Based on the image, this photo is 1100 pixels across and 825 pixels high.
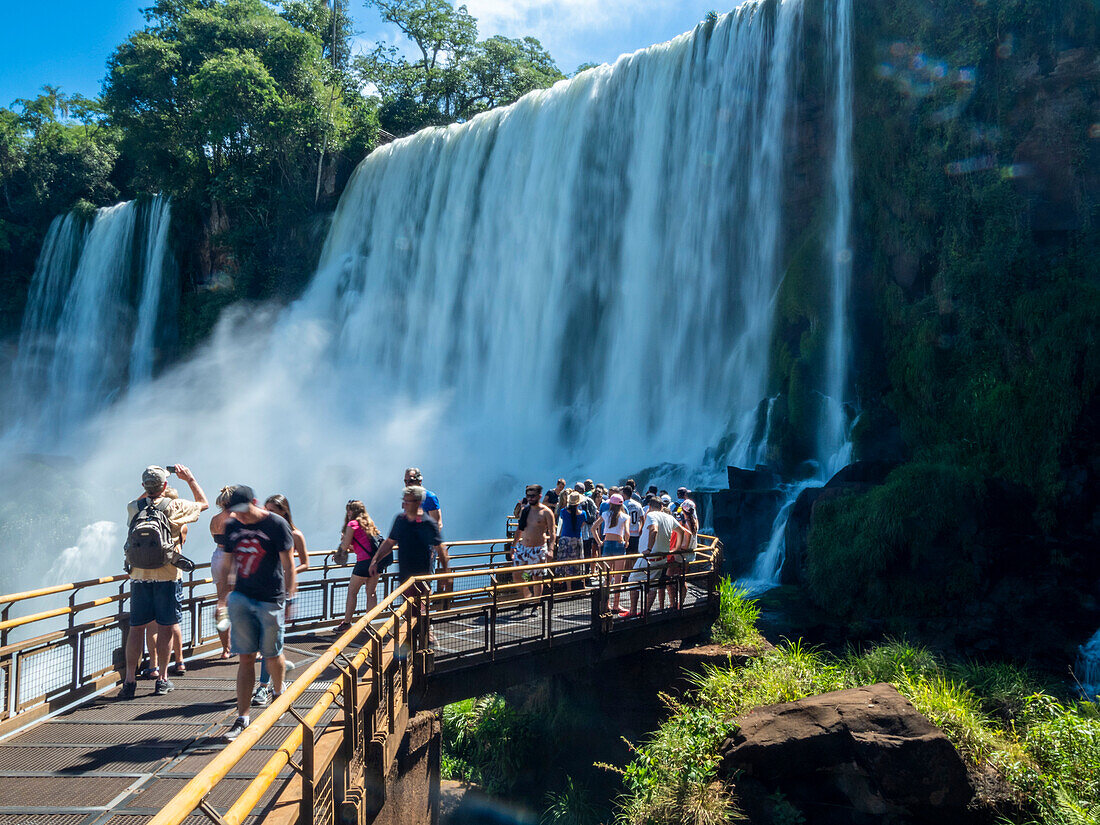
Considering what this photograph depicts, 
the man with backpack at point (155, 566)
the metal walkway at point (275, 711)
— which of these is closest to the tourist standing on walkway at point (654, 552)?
the metal walkway at point (275, 711)

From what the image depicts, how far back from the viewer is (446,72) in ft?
147

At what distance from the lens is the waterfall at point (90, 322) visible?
38.9 metres

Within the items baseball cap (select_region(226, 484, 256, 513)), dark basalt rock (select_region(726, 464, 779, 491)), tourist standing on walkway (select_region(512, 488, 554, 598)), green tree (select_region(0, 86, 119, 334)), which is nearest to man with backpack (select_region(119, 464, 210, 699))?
baseball cap (select_region(226, 484, 256, 513))

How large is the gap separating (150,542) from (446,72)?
43.8 m

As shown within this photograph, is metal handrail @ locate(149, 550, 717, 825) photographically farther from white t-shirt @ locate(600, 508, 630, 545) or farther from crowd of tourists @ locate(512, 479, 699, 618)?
white t-shirt @ locate(600, 508, 630, 545)

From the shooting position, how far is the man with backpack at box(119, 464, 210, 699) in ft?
19.9

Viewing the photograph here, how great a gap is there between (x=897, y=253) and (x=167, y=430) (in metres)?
27.5

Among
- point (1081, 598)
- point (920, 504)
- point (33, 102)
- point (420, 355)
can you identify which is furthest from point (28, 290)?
point (1081, 598)

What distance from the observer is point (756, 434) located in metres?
20.1

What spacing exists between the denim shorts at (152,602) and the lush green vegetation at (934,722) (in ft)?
15.2

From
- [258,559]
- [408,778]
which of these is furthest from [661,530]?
[258,559]

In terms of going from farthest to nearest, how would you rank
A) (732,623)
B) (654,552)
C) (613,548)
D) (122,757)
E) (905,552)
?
(905,552) < (732,623) < (613,548) < (654,552) < (122,757)

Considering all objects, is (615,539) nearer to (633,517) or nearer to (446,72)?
(633,517)

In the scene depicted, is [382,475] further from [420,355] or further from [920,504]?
[920,504]
